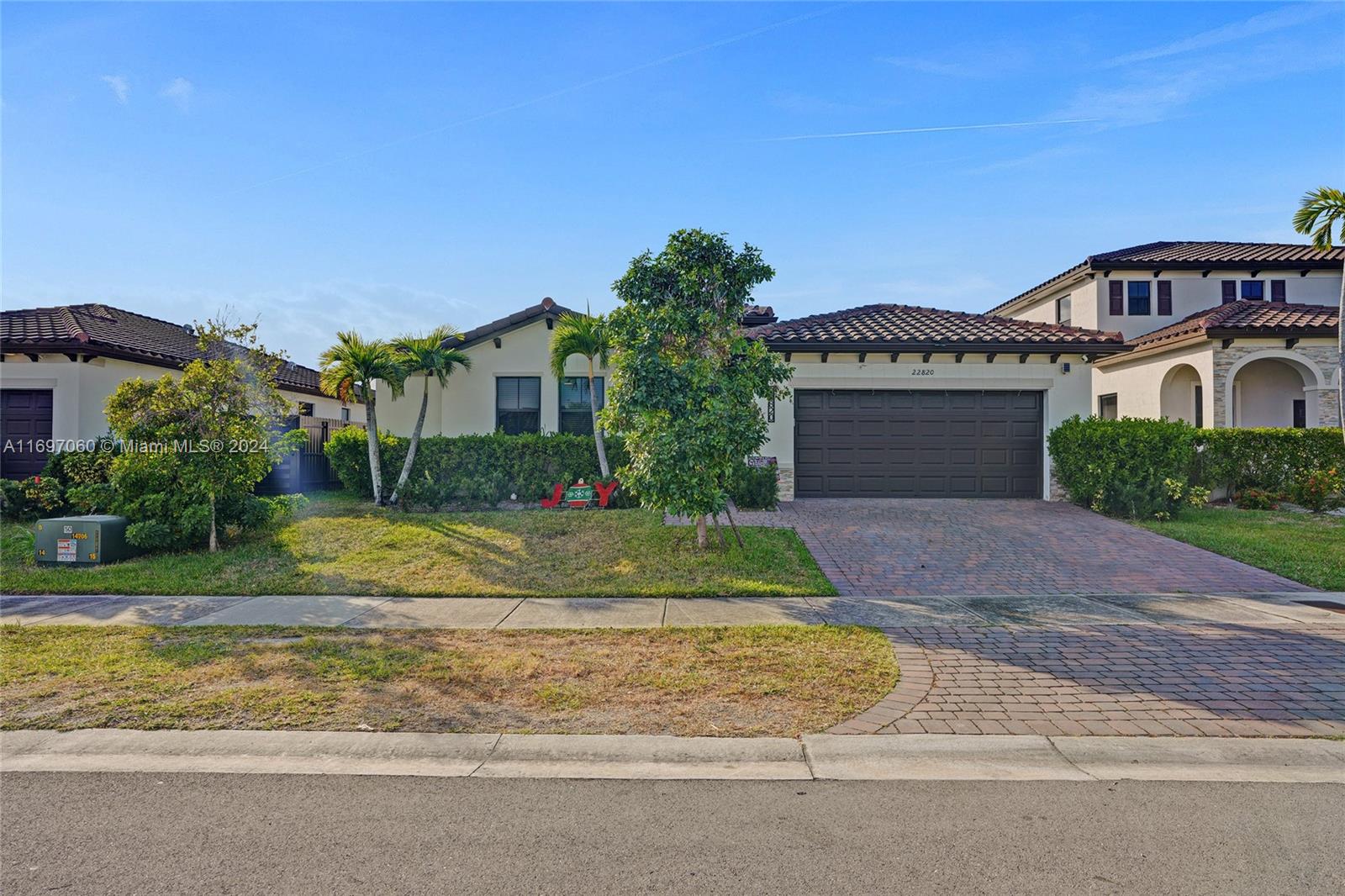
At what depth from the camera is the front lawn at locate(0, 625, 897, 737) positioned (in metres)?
4.94

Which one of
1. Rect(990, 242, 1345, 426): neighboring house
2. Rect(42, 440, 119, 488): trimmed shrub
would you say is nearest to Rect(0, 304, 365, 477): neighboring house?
Rect(42, 440, 119, 488): trimmed shrub

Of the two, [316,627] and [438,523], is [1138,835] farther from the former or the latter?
[438,523]

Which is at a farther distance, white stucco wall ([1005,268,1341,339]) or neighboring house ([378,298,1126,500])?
white stucco wall ([1005,268,1341,339])

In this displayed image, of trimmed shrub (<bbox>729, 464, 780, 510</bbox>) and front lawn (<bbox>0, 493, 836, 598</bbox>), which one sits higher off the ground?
trimmed shrub (<bbox>729, 464, 780, 510</bbox>)

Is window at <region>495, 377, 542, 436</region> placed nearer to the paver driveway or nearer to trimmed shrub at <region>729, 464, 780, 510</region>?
trimmed shrub at <region>729, 464, 780, 510</region>

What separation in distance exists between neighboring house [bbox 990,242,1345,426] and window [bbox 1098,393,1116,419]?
48 mm

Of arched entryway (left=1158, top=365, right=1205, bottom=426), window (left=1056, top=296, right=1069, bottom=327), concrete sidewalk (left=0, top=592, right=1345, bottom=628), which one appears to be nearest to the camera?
concrete sidewalk (left=0, top=592, right=1345, bottom=628)

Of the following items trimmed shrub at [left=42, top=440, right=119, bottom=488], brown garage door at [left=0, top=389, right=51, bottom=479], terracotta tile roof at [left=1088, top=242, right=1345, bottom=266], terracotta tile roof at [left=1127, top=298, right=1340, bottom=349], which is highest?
terracotta tile roof at [left=1088, top=242, right=1345, bottom=266]

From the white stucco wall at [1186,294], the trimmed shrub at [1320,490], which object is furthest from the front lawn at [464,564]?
the white stucco wall at [1186,294]

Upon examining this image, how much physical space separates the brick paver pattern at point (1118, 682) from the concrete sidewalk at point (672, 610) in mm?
423

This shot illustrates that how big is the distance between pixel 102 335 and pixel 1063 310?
27900 mm

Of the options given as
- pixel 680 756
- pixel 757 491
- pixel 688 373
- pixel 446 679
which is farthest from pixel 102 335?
pixel 680 756

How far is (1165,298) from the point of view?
75.7ft

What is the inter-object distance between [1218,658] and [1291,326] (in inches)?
628
